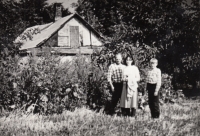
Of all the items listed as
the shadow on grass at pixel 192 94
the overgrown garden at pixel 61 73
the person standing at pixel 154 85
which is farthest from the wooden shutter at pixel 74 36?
the person standing at pixel 154 85

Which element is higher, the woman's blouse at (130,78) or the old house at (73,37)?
the old house at (73,37)

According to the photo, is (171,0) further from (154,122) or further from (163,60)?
(154,122)

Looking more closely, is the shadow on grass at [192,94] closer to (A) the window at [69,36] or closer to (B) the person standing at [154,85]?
(B) the person standing at [154,85]

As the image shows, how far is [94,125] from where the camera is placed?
5672 mm

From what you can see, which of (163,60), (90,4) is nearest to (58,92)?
(163,60)

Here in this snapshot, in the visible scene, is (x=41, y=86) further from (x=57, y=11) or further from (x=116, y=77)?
(x=57, y=11)

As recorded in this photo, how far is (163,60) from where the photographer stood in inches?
577

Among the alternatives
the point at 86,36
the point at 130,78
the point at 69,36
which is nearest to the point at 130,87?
the point at 130,78

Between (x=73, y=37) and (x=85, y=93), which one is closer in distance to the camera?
(x=85, y=93)

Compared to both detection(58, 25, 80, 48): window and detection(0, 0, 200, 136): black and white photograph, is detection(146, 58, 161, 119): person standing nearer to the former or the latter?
detection(0, 0, 200, 136): black and white photograph

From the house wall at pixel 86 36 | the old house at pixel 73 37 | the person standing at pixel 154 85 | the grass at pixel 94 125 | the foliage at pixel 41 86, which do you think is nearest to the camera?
the grass at pixel 94 125

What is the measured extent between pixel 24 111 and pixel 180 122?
3976 mm

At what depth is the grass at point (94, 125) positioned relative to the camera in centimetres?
517

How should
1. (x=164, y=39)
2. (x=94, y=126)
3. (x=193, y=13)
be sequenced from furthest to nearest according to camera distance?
(x=164, y=39)
(x=193, y=13)
(x=94, y=126)
